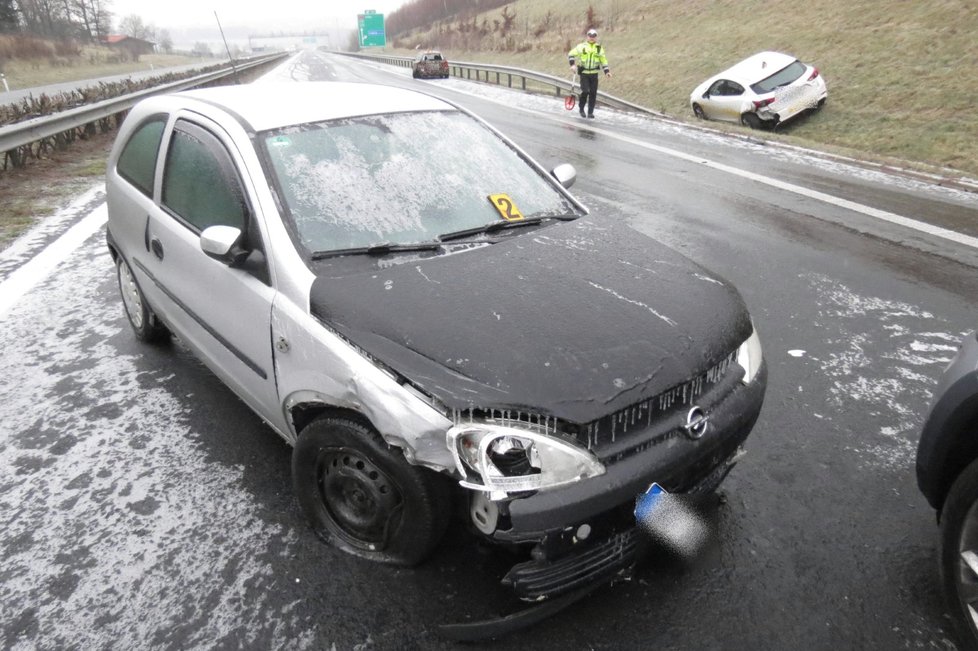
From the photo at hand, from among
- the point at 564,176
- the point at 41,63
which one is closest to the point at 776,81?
the point at 564,176

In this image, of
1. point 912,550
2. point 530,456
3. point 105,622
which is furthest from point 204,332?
point 912,550

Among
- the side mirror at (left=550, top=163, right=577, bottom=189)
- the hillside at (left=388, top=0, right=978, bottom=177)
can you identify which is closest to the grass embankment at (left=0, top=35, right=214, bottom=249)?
the side mirror at (left=550, top=163, right=577, bottom=189)

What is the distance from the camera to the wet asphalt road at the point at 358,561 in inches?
88.6

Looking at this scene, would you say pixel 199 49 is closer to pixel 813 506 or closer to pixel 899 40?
pixel 899 40

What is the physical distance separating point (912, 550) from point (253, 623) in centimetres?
247

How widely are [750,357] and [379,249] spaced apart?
1595 millimetres

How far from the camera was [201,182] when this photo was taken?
10.5ft

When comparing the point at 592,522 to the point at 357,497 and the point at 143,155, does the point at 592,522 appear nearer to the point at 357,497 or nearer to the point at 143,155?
the point at 357,497

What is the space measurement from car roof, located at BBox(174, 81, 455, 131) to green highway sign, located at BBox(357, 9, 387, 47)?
81884 mm

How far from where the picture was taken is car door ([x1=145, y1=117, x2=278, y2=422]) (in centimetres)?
275

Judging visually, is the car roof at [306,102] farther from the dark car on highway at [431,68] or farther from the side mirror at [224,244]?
the dark car on highway at [431,68]

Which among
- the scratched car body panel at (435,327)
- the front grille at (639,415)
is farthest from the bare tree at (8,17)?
the front grille at (639,415)

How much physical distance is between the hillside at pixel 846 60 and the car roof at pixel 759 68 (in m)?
1.37

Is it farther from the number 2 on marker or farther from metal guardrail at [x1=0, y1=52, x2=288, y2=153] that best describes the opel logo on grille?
metal guardrail at [x1=0, y1=52, x2=288, y2=153]
